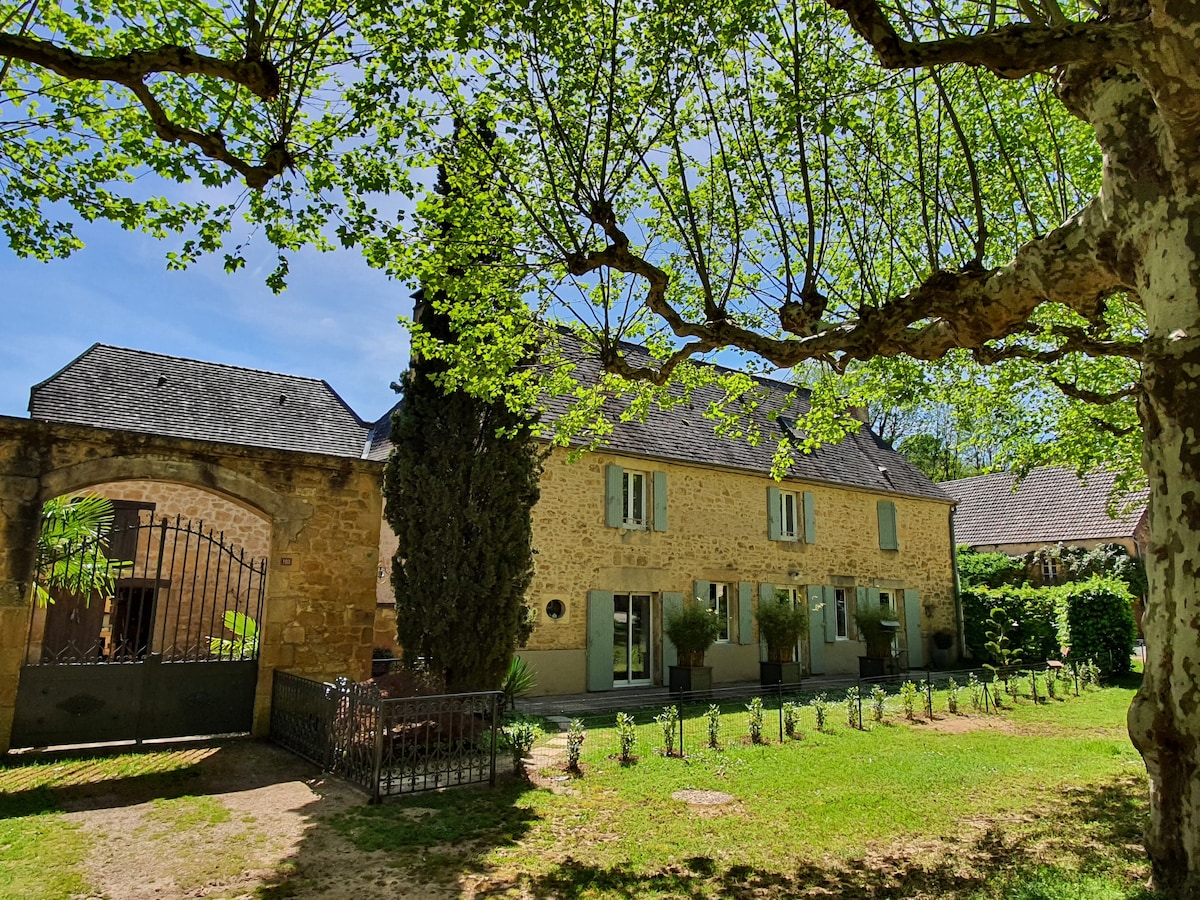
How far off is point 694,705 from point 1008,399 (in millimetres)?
7094

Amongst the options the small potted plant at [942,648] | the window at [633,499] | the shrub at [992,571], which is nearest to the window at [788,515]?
the window at [633,499]

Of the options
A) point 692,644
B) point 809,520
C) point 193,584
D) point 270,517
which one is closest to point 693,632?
point 692,644

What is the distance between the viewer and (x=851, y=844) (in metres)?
5.57

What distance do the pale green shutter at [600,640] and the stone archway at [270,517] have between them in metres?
5.45

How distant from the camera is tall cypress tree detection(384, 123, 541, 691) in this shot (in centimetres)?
899

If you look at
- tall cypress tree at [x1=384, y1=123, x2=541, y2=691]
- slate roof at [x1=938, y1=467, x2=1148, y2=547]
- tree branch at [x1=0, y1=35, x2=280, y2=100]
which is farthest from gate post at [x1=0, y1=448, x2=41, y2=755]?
slate roof at [x1=938, y1=467, x2=1148, y2=547]

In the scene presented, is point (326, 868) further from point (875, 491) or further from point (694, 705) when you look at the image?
point (875, 491)

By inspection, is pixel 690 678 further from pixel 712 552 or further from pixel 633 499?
pixel 633 499

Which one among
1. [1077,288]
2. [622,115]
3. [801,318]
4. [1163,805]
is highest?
[622,115]

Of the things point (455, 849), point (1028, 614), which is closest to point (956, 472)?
point (1028, 614)

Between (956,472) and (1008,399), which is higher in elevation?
(956,472)

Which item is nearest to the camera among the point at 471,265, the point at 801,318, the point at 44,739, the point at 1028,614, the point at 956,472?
the point at 801,318

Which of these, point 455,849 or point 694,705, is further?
point 694,705

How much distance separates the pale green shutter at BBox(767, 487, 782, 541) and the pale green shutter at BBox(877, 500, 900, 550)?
13.2 feet
